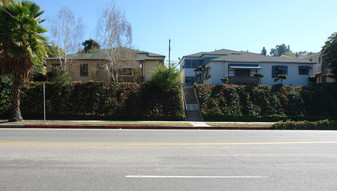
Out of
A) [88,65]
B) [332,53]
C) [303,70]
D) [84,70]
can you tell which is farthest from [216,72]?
[84,70]

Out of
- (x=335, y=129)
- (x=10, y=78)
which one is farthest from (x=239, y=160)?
(x=10, y=78)

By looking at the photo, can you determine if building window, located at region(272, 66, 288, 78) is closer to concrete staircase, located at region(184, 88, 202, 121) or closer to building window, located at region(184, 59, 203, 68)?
building window, located at region(184, 59, 203, 68)

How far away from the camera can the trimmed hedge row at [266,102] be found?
20.6 m

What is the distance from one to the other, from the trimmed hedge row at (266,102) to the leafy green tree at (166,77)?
2.85m

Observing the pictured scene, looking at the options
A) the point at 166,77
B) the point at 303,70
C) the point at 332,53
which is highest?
the point at 332,53

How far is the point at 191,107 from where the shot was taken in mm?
22391

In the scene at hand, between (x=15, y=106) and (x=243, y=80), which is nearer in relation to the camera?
(x=15, y=106)

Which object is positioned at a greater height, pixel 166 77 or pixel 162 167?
pixel 166 77

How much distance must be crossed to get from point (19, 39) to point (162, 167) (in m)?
13.5

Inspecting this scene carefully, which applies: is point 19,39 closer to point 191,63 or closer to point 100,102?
point 100,102

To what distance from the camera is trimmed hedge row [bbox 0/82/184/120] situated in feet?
64.7

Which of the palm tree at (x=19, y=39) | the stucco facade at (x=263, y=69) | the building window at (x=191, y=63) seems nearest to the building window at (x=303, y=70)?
the stucco facade at (x=263, y=69)

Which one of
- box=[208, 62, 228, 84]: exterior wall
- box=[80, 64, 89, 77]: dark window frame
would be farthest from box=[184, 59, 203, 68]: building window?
box=[80, 64, 89, 77]: dark window frame

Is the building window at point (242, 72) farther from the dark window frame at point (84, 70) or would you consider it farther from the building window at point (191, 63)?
the dark window frame at point (84, 70)
